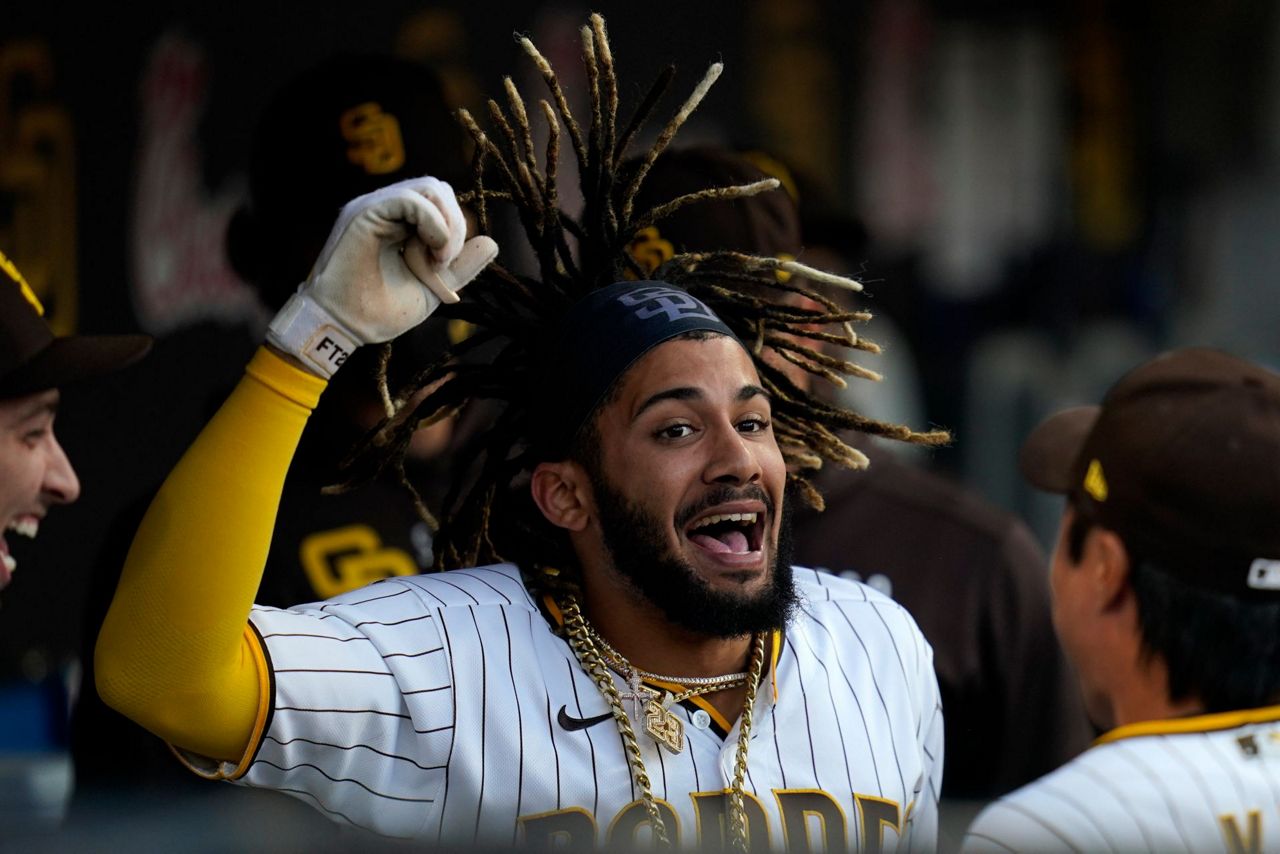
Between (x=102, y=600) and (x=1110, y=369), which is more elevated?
(x=102, y=600)

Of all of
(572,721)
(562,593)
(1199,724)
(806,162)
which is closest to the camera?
(1199,724)

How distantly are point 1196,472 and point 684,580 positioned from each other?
82cm

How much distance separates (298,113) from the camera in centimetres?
384

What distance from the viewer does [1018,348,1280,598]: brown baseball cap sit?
7.39 feet

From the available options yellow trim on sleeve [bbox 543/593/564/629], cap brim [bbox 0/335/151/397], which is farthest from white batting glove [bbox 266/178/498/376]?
yellow trim on sleeve [bbox 543/593/564/629]

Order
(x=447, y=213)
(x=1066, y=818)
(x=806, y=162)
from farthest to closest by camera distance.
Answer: (x=806, y=162)
(x=447, y=213)
(x=1066, y=818)

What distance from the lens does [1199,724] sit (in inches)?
88.1

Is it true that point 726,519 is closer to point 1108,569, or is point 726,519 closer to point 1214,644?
point 1108,569

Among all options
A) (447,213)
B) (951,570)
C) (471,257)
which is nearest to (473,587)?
(471,257)

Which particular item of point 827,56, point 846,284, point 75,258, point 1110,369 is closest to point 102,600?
point 846,284

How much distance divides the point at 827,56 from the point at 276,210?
11.7ft

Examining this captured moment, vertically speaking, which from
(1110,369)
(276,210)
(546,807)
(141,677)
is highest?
(276,210)

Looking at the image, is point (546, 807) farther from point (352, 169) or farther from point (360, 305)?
point (352, 169)

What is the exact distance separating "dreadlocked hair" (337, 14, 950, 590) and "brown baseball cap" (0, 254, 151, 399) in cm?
51
